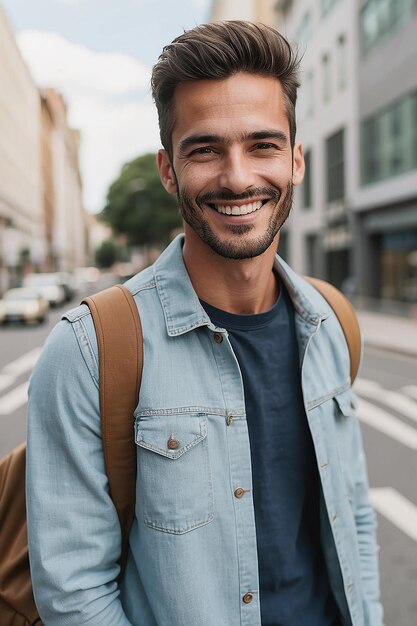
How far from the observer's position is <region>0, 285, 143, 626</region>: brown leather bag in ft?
4.76

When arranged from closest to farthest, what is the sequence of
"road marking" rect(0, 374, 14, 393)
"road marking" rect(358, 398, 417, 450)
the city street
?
the city street < "road marking" rect(358, 398, 417, 450) < "road marking" rect(0, 374, 14, 393)

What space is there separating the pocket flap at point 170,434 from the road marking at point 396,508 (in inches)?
148

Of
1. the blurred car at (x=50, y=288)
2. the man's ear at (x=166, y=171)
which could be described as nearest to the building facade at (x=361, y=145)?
the blurred car at (x=50, y=288)

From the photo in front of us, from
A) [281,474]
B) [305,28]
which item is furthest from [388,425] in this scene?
[305,28]

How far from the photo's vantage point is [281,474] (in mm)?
1675

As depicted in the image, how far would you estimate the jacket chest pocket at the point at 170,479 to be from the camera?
1.46 meters

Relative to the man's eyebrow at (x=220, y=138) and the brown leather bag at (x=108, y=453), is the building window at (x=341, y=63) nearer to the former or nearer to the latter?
the man's eyebrow at (x=220, y=138)

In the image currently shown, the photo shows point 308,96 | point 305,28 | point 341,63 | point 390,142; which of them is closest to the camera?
point 390,142

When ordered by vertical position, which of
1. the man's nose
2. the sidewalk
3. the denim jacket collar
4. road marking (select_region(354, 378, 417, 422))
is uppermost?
the man's nose

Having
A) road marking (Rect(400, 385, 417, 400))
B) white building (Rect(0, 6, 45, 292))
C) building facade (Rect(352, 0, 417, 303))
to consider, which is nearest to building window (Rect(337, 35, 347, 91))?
building facade (Rect(352, 0, 417, 303))

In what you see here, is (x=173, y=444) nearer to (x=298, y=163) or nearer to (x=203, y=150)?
(x=203, y=150)

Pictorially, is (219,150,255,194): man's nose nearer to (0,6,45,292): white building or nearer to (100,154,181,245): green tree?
(0,6,45,292): white building

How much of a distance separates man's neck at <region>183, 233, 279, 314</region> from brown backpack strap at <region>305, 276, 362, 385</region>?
0.91ft

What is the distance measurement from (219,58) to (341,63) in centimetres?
2995
